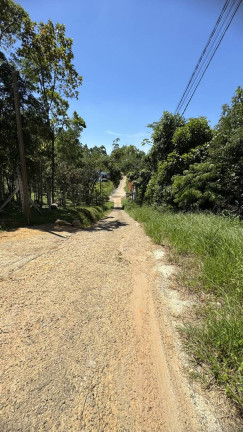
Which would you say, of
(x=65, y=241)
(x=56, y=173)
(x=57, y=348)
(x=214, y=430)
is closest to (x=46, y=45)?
(x=56, y=173)

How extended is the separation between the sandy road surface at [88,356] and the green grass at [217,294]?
0.31 meters

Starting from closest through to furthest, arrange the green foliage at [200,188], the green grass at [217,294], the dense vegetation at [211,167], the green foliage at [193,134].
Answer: the green grass at [217,294] → the dense vegetation at [211,167] → the green foliage at [200,188] → the green foliage at [193,134]

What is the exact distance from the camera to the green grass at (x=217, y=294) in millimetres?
1796

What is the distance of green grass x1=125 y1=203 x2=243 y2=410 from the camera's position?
5.89 feet

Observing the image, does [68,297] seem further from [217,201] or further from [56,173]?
[56,173]

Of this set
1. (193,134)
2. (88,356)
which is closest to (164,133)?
(193,134)

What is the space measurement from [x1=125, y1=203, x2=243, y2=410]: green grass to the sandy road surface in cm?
31

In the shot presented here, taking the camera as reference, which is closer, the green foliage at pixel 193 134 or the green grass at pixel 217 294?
the green grass at pixel 217 294

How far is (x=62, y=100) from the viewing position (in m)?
15.1

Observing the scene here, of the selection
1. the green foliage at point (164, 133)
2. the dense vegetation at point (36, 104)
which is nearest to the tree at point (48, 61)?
the dense vegetation at point (36, 104)

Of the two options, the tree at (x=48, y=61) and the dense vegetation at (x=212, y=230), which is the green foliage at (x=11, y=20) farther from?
the dense vegetation at (x=212, y=230)

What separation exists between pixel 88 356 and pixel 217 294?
192cm

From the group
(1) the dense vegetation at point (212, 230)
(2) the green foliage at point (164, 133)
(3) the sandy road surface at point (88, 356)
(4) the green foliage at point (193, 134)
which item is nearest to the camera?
(3) the sandy road surface at point (88, 356)

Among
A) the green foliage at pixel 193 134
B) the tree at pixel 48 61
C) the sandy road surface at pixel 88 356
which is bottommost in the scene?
the sandy road surface at pixel 88 356
